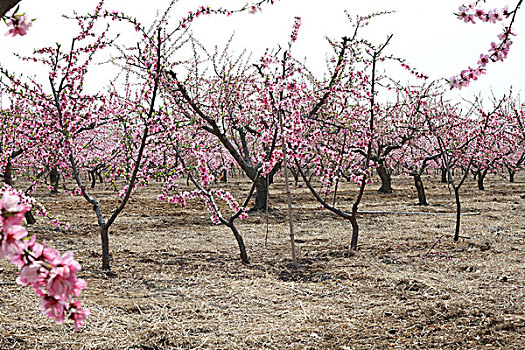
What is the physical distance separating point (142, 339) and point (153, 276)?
6.20 feet

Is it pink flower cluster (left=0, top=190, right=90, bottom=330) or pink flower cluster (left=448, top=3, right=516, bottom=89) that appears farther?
pink flower cluster (left=448, top=3, right=516, bottom=89)

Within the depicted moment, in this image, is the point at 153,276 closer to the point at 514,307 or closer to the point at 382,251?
the point at 382,251

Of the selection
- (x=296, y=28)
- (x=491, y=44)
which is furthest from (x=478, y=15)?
(x=296, y=28)

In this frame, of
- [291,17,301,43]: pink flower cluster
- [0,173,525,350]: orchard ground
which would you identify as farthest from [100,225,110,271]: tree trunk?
[291,17,301,43]: pink flower cluster

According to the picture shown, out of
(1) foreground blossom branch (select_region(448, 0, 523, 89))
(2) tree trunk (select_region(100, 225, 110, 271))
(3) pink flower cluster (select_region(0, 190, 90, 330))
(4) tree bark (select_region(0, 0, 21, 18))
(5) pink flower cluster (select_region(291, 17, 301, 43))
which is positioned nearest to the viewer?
(3) pink flower cluster (select_region(0, 190, 90, 330))

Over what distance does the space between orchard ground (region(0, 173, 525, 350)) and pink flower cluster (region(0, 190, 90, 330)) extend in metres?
2.14

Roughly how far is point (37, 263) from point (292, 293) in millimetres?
3442

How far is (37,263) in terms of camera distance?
111 cm

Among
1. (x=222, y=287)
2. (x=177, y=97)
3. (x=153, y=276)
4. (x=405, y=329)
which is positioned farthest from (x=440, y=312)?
(x=177, y=97)

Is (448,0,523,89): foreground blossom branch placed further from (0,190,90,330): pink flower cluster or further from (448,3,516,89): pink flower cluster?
(0,190,90,330): pink flower cluster

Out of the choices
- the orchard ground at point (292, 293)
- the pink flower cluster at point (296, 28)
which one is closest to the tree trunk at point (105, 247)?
the orchard ground at point (292, 293)

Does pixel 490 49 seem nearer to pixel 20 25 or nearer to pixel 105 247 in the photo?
pixel 20 25

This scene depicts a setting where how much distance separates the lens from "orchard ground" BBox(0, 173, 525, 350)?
10.5ft

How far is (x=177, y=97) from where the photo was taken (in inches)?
260
